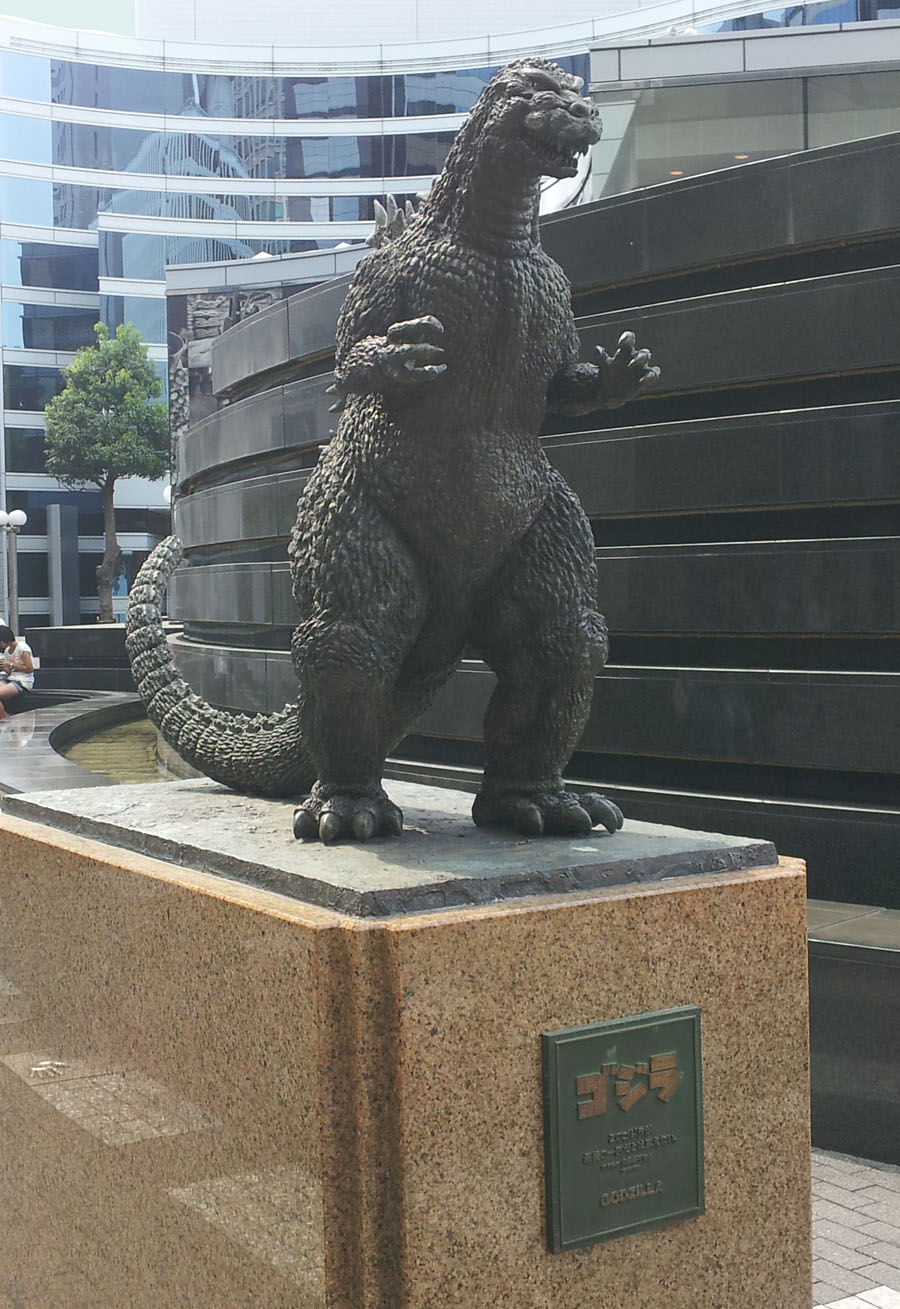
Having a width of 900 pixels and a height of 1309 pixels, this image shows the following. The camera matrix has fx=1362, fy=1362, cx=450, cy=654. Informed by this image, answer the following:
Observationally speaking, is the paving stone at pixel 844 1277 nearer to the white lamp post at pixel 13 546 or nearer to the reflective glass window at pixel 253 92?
the white lamp post at pixel 13 546

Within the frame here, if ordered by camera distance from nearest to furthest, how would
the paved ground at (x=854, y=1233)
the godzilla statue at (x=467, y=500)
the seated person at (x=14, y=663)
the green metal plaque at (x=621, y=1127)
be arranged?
the green metal plaque at (x=621, y=1127), the godzilla statue at (x=467, y=500), the paved ground at (x=854, y=1233), the seated person at (x=14, y=663)

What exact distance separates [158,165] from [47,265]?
17.5 feet

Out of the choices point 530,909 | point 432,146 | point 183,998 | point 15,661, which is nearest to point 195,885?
point 183,998

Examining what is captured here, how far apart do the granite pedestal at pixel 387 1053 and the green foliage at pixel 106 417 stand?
3987 centimetres

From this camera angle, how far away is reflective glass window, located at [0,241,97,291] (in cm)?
4634

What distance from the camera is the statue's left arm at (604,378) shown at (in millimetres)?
3506

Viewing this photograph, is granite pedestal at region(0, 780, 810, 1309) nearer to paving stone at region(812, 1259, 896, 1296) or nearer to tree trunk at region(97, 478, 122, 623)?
paving stone at region(812, 1259, 896, 1296)

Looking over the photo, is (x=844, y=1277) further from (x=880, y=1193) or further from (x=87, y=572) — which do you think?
(x=87, y=572)

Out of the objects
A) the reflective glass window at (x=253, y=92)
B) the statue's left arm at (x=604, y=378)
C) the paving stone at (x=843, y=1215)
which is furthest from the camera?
the reflective glass window at (x=253, y=92)

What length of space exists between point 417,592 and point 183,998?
3.62 feet

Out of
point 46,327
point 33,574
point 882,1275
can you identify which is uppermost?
point 46,327

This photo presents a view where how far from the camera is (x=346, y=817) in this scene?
129 inches

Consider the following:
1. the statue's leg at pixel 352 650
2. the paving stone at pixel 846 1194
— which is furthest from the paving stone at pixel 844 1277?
the statue's leg at pixel 352 650

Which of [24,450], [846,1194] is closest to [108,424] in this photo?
[24,450]
